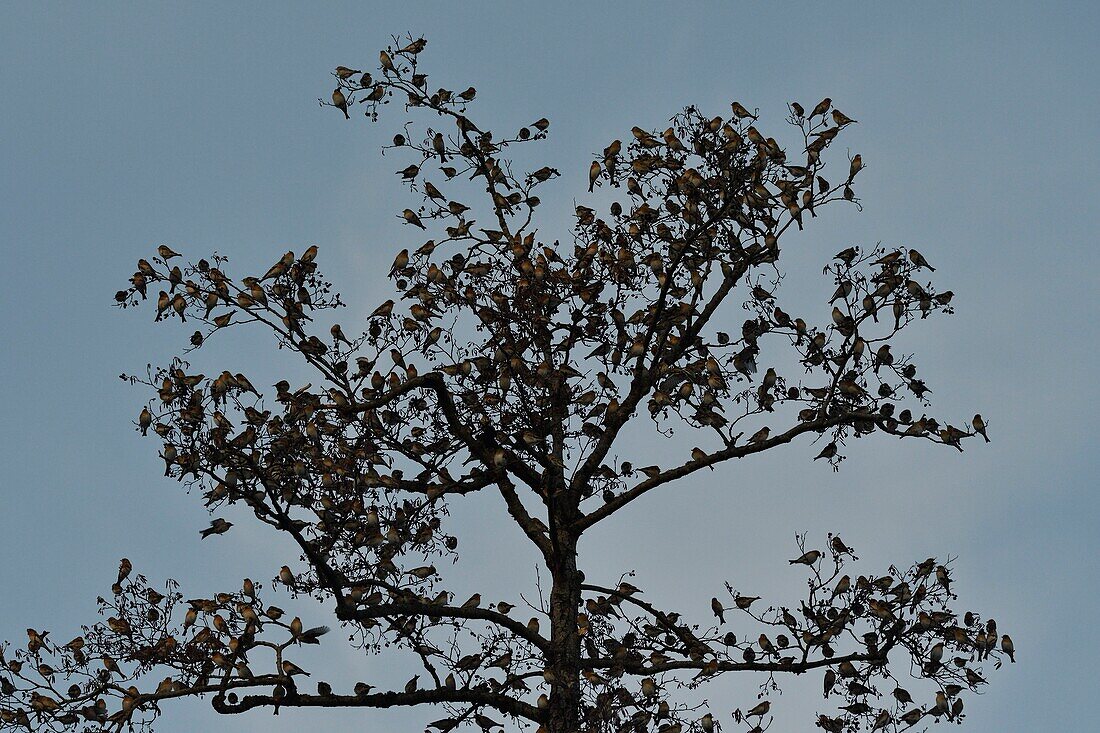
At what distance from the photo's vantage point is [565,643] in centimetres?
1073

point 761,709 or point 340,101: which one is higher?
point 340,101

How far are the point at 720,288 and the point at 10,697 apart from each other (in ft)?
20.5

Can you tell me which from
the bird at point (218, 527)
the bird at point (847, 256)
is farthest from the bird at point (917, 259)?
the bird at point (218, 527)

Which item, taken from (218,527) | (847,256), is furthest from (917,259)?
(218,527)

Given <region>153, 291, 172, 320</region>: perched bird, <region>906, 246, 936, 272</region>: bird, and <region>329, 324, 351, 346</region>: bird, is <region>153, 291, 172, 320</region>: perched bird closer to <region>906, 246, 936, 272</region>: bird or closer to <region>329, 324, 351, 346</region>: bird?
<region>329, 324, 351, 346</region>: bird

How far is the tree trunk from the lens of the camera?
1027 cm

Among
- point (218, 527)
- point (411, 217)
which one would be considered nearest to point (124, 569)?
point (218, 527)

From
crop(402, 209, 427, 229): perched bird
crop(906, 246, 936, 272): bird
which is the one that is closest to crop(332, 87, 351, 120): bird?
crop(402, 209, 427, 229): perched bird

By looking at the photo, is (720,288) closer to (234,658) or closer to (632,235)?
(632,235)

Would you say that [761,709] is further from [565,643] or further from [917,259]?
[917,259]

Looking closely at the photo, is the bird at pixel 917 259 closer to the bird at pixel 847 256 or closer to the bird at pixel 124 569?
the bird at pixel 847 256

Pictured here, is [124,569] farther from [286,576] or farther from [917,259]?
[917,259]

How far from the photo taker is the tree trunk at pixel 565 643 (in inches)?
404

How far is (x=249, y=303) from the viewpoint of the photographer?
11.4 meters
